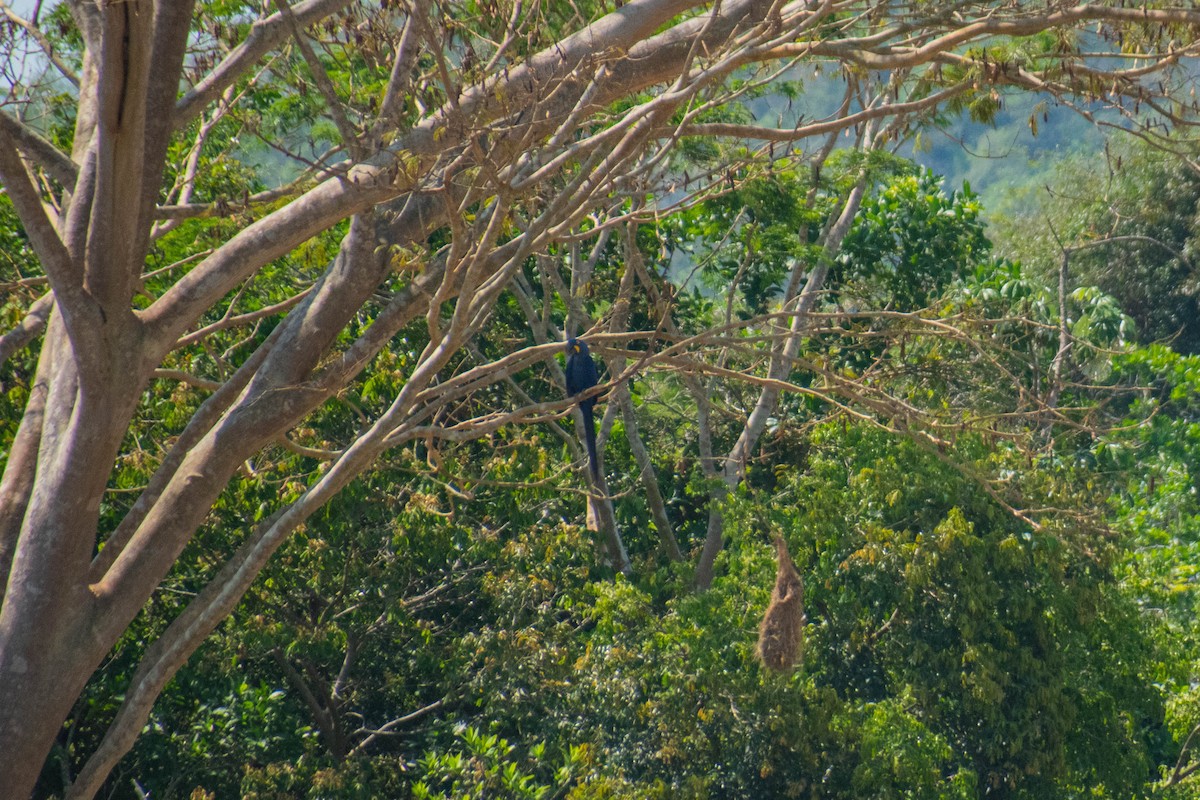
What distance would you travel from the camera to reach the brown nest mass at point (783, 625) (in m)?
7.20

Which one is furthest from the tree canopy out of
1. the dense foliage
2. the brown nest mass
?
the brown nest mass

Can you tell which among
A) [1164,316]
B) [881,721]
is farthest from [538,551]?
[1164,316]

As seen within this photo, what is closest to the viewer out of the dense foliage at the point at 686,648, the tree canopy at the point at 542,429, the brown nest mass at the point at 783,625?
the tree canopy at the point at 542,429

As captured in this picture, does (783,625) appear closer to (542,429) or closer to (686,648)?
(686,648)

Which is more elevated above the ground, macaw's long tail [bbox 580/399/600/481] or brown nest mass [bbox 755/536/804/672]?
macaw's long tail [bbox 580/399/600/481]

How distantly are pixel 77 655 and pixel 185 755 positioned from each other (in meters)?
4.77

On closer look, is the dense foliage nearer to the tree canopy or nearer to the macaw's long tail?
the tree canopy

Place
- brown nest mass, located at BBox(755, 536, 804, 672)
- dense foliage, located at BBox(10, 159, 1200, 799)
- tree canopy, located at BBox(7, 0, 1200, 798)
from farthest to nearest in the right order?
dense foliage, located at BBox(10, 159, 1200, 799)
brown nest mass, located at BBox(755, 536, 804, 672)
tree canopy, located at BBox(7, 0, 1200, 798)

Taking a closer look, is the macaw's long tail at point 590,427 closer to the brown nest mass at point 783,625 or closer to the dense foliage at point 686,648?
the dense foliage at point 686,648

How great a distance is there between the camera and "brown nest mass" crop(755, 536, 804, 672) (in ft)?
23.6

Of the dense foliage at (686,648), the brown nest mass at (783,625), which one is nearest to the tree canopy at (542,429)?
the dense foliage at (686,648)

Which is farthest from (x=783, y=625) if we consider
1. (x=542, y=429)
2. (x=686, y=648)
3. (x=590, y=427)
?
(x=542, y=429)

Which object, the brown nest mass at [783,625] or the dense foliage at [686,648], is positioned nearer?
the brown nest mass at [783,625]

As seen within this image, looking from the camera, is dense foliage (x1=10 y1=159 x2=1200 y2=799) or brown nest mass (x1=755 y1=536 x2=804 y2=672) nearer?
brown nest mass (x1=755 y1=536 x2=804 y2=672)
